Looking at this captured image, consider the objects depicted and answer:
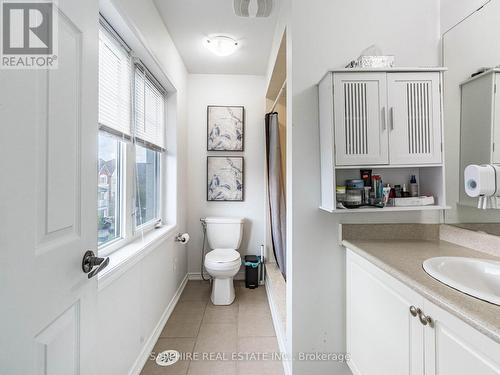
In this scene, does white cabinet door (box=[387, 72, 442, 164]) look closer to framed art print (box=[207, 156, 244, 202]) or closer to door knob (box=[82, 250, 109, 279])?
door knob (box=[82, 250, 109, 279])

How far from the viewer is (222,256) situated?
7.87 ft

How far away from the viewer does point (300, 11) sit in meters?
1.38

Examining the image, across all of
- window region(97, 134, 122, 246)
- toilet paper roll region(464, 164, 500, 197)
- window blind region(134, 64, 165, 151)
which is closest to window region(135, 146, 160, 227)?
window blind region(134, 64, 165, 151)

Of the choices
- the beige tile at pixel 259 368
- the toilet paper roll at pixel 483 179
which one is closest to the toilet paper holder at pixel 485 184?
the toilet paper roll at pixel 483 179

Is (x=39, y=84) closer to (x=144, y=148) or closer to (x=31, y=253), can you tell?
(x=31, y=253)

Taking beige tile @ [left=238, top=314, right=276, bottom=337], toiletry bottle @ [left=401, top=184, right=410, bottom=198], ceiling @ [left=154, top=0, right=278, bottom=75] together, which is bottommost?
beige tile @ [left=238, top=314, right=276, bottom=337]

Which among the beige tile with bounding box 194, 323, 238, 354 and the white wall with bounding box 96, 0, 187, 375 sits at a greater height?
the white wall with bounding box 96, 0, 187, 375

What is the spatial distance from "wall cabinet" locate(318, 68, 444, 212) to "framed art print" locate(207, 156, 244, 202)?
1.77 m

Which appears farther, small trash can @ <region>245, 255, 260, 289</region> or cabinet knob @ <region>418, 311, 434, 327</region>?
small trash can @ <region>245, 255, 260, 289</region>

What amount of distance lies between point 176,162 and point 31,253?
6.17ft

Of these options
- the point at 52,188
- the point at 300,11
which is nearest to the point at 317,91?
the point at 300,11

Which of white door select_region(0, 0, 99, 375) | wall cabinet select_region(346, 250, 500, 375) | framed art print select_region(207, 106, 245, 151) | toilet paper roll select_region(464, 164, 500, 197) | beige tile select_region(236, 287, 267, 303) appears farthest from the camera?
framed art print select_region(207, 106, 245, 151)

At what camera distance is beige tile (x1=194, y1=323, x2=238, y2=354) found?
5.68ft

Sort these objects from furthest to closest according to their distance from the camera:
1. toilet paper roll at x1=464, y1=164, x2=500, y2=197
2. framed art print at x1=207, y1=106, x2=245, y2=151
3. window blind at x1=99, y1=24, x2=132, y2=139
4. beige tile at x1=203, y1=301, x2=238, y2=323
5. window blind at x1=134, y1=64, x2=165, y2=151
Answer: framed art print at x1=207, y1=106, x2=245, y2=151 < beige tile at x1=203, y1=301, x2=238, y2=323 < window blind at x1=134, y1=64, x2=165, y2=151 < window blind at x1=99, y1=24, x2=132, y2=139 < toilet paper roll at x1=464, y1=164, x2=500, y2=197
